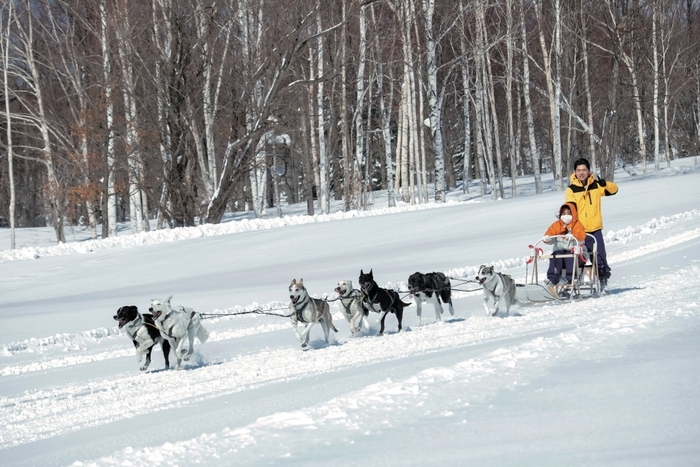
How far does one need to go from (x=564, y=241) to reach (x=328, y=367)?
4.21m

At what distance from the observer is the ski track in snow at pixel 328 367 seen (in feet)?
15.8

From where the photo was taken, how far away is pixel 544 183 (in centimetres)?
4275

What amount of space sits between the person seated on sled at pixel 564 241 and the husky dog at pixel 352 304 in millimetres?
2395

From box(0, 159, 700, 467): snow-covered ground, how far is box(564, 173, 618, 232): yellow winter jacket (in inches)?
37.7

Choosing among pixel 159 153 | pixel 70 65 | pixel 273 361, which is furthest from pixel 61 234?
pixel 273 361

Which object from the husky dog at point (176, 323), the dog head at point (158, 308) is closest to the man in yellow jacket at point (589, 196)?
the husky dog at point (176, 323)

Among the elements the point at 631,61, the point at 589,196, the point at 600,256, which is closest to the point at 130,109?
the point at 589,196

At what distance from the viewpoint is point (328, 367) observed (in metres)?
7.42

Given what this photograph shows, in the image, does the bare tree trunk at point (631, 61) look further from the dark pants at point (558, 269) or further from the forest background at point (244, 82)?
the dark pants at point (558, 269)

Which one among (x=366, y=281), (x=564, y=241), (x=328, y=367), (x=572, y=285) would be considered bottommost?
(x=328, y=367)

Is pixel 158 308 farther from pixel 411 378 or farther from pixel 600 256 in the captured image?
pixel 600 256

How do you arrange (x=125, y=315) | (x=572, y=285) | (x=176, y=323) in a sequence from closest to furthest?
1. (x=125, y=315)
2. (x=176, y=323)
3. (x=572, y=285)

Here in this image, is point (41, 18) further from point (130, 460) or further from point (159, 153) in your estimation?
point (130, 460)

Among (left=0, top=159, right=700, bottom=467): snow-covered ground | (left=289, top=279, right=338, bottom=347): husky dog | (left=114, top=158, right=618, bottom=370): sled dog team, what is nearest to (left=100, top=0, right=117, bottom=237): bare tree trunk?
(left=0, top=159, right=700, bottom=467): snow-covered ground
